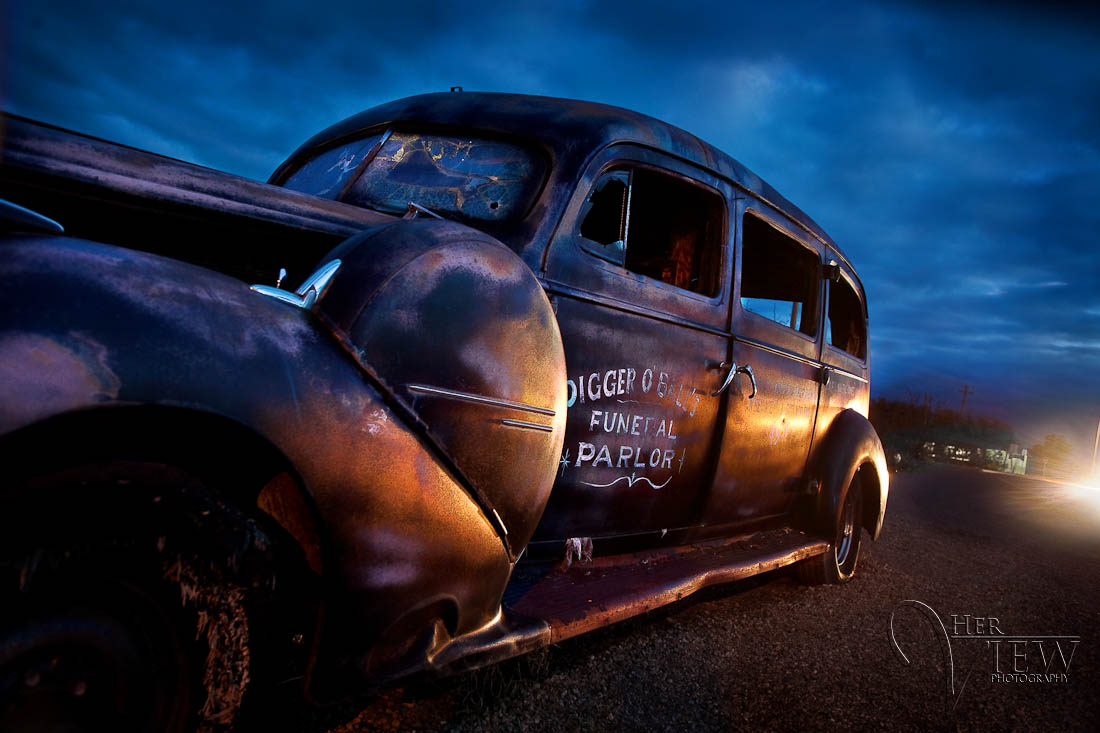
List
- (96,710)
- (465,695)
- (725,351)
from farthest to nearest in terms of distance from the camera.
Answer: (725,351) < (465,695) < (96,710)

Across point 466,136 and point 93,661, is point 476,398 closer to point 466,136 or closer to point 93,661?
point 93,661

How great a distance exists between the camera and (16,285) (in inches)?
35.3

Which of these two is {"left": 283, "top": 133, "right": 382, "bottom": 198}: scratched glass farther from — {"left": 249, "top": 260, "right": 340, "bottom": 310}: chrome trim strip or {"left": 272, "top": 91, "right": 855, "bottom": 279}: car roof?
{"left": 249, "top": 260, "right": 340, "bottom": 310}: chrome trim strip

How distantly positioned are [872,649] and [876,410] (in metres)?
38.1

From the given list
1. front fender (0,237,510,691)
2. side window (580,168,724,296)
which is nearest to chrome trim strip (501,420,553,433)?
front fender (0,237,510,691)

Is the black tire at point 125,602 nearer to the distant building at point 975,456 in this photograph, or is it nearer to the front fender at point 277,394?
the front fender at point 277,394

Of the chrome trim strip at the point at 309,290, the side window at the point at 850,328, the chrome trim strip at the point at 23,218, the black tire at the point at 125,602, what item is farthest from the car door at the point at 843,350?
the chrome trim strip at the point at 23,218

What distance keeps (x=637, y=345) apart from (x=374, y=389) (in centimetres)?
130

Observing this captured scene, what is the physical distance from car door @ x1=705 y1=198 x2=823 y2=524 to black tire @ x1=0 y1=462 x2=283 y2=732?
2.21 meters

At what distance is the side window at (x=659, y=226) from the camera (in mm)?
2373

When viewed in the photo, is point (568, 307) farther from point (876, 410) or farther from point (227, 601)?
point (876, 410)

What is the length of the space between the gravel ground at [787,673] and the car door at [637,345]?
564 millimetres

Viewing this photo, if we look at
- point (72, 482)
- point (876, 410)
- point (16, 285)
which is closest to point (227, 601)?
point (72, 482)

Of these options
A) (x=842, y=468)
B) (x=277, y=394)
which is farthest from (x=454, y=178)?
(x=842, y=468)
